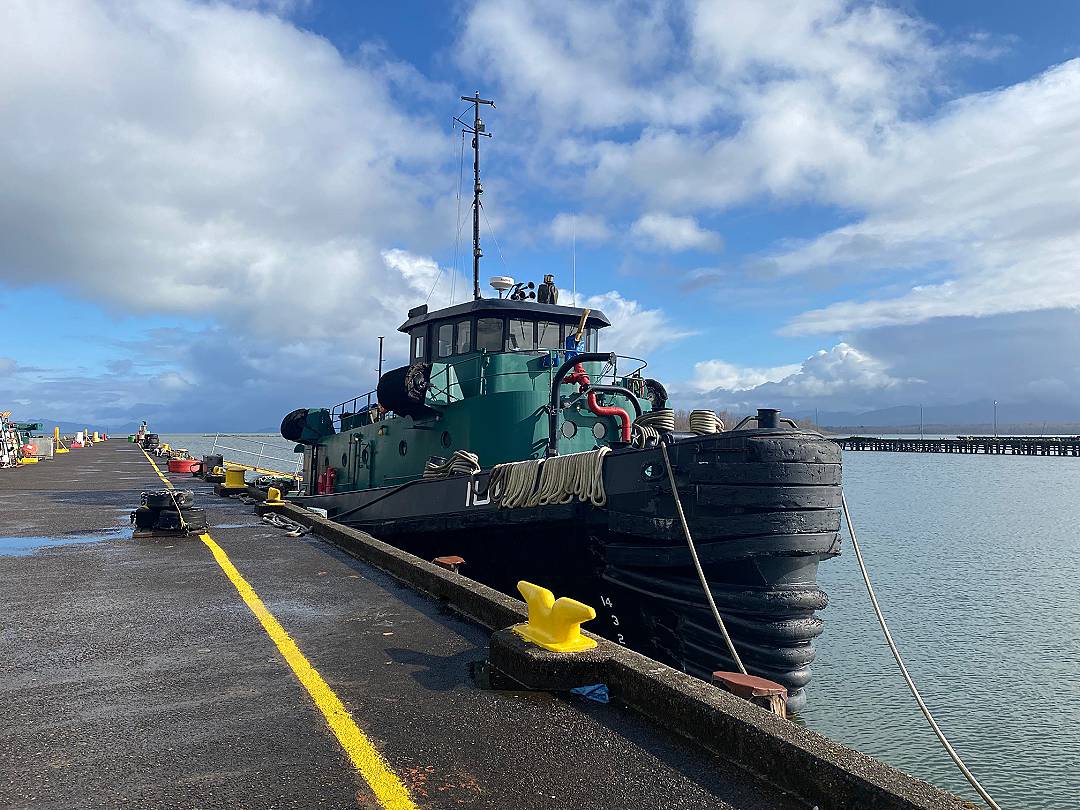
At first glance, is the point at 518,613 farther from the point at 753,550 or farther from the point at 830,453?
the point at 830,453

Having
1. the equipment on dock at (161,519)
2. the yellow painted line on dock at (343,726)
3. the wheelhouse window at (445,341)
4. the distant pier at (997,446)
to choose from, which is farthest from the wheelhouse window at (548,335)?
the distant pier at (997,446)

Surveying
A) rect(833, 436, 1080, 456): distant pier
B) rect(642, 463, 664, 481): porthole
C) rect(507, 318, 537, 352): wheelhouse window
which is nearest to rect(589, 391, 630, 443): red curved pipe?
rect(507, 318, 537, 352): wheelhouse window

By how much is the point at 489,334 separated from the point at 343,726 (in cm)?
832

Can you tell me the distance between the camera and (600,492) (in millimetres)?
7613

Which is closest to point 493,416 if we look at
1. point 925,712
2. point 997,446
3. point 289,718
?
point 289,718

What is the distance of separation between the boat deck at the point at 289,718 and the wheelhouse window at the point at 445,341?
5.29 m

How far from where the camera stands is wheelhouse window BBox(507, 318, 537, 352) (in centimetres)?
1183

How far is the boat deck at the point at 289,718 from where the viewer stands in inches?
133

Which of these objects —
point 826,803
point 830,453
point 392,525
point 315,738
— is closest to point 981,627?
point 830,453

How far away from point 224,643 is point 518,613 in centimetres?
232

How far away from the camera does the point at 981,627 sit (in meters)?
14.5

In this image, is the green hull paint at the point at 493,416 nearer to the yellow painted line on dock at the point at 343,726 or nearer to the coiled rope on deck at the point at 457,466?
the coiled rope on deck at the point at 457,466

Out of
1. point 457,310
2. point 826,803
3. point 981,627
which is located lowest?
point 981,627

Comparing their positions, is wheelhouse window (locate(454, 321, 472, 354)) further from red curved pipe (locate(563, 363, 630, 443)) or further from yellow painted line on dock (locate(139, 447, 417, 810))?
yellow painted line on dock (locate(139, 447, 417, 810))
